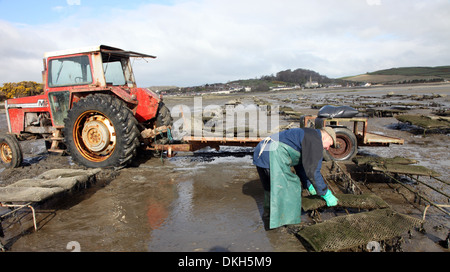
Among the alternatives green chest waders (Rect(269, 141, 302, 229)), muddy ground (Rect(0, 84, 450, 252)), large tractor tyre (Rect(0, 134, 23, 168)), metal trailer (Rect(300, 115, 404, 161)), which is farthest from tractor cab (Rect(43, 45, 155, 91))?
metal trailer (Rect(300, 115, 404, 161))

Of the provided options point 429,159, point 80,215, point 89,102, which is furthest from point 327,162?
point 89,102

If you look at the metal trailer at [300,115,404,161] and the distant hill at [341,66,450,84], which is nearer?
the metal trailer at [300,115,404,161]

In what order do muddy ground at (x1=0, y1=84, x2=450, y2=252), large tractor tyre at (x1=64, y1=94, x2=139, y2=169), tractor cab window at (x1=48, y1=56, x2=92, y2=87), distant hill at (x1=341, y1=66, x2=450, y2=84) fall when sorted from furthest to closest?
distant hill at (x1=341, y1=66, x2=450, y2=84), tractor cab window at (x1=48, y1=56, x2=92, y2=87), large tractor tyre at (x1=64, y1=94, x2=139, y2=169), muddy ground at (x1=0, y1=84, x2=450, y2=252)

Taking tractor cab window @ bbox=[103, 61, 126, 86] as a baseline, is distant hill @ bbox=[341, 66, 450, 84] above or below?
above

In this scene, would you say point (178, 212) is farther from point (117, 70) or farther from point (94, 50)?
point (117, 70)

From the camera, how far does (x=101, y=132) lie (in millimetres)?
5551

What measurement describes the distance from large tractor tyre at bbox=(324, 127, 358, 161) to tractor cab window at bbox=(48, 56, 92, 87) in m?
5.53

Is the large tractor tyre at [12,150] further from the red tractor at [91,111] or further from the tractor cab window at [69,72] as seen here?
the tractor cab window at [69,72]

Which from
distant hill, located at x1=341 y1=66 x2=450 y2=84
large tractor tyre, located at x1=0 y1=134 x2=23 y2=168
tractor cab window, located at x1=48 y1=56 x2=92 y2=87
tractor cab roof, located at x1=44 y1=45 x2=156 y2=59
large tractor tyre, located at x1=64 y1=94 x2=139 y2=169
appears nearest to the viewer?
large tractor tyre, located at x1=64 y1=94 x2=139 y2=169

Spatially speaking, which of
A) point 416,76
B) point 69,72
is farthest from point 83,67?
point 416,76

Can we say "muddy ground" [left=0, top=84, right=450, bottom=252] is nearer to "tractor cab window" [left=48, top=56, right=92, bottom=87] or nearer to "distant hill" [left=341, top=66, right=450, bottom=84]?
"tractor cab window" [left=48, top=56, right=92, bottom=87]

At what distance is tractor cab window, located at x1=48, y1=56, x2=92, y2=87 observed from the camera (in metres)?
5.78

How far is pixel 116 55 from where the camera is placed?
6.33 m
